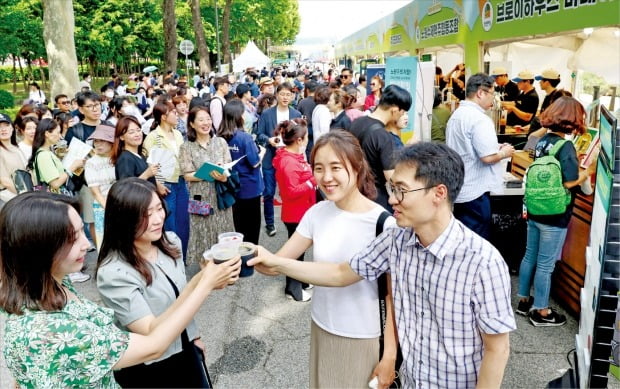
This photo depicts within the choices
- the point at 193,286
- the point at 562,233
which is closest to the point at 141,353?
the point at 193,286

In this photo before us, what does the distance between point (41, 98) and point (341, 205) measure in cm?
1644

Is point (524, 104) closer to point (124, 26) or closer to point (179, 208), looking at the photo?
point (179, 208)

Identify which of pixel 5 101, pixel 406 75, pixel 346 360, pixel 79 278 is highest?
pixel 5 101

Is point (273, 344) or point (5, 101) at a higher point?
point (5, 101)

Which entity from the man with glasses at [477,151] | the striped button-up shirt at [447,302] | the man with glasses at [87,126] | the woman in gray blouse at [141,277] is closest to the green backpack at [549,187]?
the man with glasses at [477,151]

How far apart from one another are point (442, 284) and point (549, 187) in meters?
2.53

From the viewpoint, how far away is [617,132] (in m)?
2.24

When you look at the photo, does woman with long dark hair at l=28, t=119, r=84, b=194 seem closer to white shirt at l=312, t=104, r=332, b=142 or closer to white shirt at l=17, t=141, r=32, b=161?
white shirt at l=17, t=141, r=32, b=161

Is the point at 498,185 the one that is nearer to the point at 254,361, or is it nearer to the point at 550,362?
the point at 550,362

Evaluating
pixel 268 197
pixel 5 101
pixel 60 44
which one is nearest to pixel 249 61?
pixel 5 101

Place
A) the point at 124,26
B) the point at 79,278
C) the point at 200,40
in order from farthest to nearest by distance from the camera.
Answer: the point at 124,26
the point at 200,40
the point at 79,278

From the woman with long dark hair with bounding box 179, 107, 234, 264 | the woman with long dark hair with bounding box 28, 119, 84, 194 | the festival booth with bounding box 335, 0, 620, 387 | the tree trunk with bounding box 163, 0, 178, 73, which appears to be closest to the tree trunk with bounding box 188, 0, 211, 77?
the tree trunk with bounding box 163, 0, 178, 73

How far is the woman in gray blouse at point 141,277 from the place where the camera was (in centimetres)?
202

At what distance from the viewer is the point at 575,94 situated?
27.6 feet
